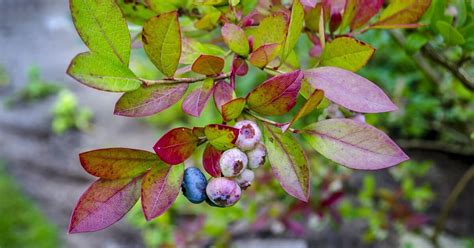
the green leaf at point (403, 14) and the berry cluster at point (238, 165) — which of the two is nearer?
the berry cluster at point (238, 165)

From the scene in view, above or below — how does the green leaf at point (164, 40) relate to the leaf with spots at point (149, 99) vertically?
above

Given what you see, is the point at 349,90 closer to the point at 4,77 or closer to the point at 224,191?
the point at 224,191

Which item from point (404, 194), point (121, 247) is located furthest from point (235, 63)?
point (121, 247)

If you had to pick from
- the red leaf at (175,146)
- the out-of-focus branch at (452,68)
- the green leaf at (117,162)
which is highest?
the red leaf at (175,146)

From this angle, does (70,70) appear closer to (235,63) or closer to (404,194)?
(235,63)

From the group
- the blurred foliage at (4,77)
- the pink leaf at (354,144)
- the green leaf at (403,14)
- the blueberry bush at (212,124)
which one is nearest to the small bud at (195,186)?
the blueberry bush at (212,124)

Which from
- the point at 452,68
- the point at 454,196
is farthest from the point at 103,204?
the point at 454,196

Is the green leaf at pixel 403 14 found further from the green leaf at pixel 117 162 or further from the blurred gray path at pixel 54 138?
the blurred gray path at pixel 54 138

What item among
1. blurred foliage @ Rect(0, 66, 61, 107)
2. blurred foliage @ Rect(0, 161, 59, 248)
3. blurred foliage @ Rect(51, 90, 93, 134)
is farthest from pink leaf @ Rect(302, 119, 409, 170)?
blurred foliage @ Rect(0, 66, 61, 107)
